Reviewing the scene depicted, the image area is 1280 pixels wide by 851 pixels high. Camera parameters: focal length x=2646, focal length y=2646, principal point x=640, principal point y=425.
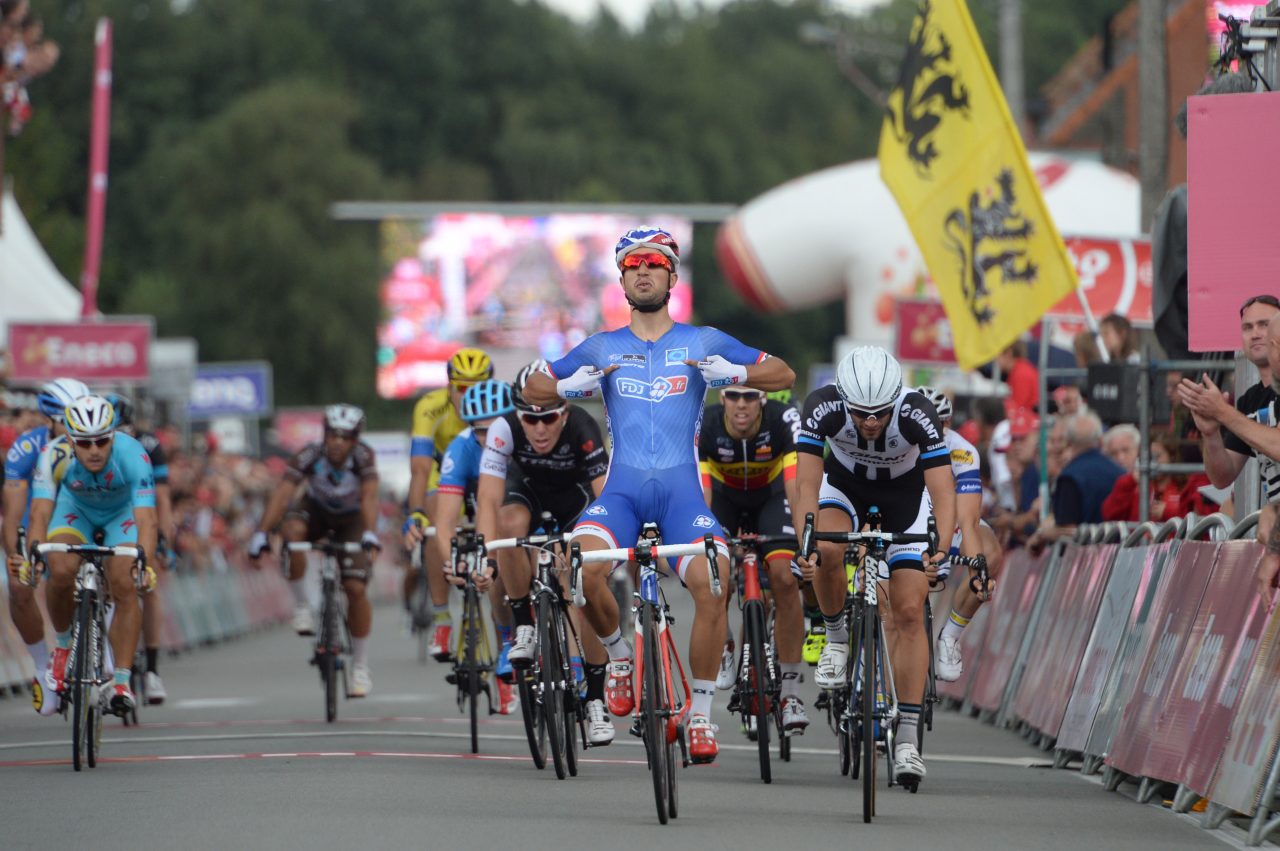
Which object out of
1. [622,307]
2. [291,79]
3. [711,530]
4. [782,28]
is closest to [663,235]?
[711,530]

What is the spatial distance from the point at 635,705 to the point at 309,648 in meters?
19.0

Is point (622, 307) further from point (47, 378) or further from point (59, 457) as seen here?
point (59, 457)

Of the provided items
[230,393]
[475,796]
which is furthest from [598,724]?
[230,393]

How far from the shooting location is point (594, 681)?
12578 mm

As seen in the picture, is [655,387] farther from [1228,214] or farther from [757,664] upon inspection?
[1228,214]

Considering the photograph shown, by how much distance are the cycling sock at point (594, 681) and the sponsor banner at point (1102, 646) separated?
2387mm

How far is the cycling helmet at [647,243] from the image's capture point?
11148 millimetres

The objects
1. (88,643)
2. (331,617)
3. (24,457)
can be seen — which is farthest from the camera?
(331,617)

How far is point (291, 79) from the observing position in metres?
97.6

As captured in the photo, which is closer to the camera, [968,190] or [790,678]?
[790,678]

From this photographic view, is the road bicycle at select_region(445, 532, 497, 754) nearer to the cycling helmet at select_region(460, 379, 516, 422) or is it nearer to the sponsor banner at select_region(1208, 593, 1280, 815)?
the cycling helmet at select_region(460, 379, 516, 422)

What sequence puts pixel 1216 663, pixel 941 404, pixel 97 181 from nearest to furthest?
pixel 1216 663 < pixel 941 404 < pixel 97 181

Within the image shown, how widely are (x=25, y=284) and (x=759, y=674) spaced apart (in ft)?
84.2

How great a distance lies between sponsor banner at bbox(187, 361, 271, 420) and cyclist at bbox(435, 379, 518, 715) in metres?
41.5
